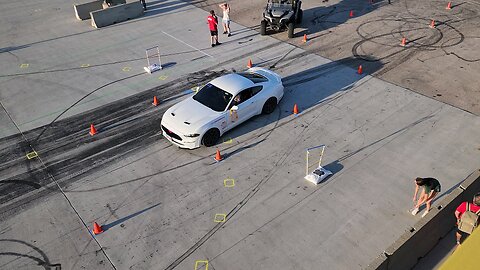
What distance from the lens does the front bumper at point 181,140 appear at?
41.2 ft

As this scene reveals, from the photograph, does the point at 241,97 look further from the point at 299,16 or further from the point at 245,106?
the point at 299,16

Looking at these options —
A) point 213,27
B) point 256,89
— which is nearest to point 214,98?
point 256,89

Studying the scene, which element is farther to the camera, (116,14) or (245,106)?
(116,14)

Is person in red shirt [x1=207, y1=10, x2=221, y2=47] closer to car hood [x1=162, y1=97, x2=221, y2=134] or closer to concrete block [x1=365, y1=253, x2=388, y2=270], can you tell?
car hood [x1=162, y1=97, x2=221, y2=134]

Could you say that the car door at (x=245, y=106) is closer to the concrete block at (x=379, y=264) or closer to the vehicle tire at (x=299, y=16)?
the concrete block at (x=379, y=264)

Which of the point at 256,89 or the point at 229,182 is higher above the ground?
the point at 256,89

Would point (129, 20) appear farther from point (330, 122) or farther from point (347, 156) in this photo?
point (347, 156)

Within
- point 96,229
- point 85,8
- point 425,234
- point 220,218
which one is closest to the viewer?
point 425,234

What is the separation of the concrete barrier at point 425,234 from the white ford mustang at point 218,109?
6830 mm

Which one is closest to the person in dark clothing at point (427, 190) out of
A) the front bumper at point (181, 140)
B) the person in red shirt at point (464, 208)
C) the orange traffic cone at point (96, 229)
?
the person in red shirt at point (464, 208)

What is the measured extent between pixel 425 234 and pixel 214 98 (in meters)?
7.72

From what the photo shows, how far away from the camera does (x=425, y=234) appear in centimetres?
805

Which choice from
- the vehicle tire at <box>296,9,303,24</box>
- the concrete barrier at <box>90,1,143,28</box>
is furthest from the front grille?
the concrete barrier at <box>90,1,143,28</box>

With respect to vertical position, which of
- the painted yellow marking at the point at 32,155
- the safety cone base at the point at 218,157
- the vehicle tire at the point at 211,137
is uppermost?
the vehicle tire at the point at 211,137
